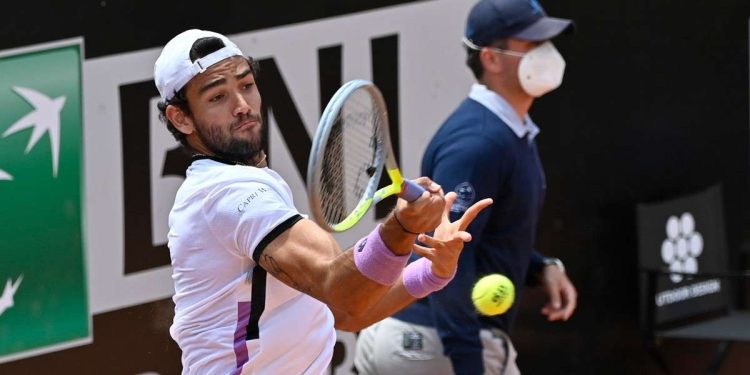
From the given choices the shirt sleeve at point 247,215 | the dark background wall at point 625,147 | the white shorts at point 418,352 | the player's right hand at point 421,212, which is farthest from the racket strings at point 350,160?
the dark background wall at point 625,147

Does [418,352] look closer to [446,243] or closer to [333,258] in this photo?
[446,243]

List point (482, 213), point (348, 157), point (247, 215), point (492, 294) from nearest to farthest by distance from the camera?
point (247, 215), point (348, 157), point (492, 294), point (482, 213)

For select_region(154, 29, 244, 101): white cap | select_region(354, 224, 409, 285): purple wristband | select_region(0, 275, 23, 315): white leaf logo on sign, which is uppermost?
select_region(154, 29, 244, 101): white cap

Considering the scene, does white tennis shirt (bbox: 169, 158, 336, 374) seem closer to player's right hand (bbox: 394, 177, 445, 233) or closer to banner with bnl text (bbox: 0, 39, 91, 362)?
player's right hand (bbox: 394, 177, 445, 233)

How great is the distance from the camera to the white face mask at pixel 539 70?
4.70 m

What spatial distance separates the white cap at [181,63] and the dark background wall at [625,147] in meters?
1.92

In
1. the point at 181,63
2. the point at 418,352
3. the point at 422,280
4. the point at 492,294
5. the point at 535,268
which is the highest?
the point at 181,63

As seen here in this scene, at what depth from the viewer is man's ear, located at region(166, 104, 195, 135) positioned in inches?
130

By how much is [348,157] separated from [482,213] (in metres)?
0.94

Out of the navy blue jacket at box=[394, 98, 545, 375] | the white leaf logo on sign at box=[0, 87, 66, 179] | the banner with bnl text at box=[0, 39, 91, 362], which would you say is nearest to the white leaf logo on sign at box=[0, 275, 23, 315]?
the banner with bnl text at box=[0, 39, 91, 362]

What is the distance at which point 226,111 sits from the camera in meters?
3.25

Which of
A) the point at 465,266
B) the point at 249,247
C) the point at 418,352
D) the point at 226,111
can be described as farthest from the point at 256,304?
the point at 418,352

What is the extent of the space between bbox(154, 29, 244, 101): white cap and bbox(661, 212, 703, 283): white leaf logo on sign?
3596 mm

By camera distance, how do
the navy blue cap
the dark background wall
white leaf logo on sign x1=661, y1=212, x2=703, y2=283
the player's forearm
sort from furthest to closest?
white leaf logo on sign x1=661, y1=212, x2=703, y2=283 → the dark background wall → the navy blue cap → the player's forearm
